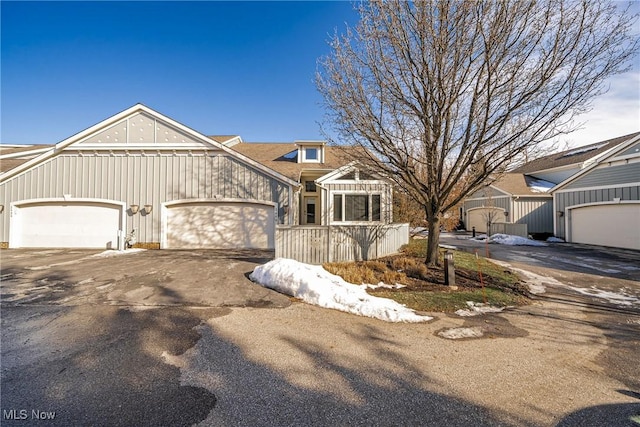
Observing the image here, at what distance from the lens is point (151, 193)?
39.1 feet

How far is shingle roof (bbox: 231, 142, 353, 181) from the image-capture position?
1386cm

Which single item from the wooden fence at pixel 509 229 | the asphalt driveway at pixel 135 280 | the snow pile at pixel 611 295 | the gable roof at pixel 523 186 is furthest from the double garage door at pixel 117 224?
the gable roof at pixel 523 186

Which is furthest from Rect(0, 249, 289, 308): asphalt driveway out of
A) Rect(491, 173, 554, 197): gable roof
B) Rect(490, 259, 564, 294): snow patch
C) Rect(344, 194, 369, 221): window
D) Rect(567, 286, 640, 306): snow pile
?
Rect(491, 173, 554, 197): gable roof

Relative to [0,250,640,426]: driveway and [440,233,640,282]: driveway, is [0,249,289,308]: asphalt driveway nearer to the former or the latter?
[0,250,640,426]: driveway

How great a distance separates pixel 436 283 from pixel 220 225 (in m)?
9.39

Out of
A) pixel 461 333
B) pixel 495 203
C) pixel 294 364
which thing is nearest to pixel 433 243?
pixel 461 333

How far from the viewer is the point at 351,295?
533cm

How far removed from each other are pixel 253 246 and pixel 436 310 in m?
8.61

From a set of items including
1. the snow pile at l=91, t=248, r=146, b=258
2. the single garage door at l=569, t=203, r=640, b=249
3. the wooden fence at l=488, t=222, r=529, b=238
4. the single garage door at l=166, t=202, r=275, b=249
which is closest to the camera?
the snow pile at l=91, t=248, r=146, b=258

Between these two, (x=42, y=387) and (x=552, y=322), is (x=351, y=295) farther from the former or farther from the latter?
(x=42, y=387)

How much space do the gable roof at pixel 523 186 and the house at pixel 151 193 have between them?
45.8 feet

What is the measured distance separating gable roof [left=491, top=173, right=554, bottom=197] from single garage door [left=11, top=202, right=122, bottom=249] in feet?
79.2

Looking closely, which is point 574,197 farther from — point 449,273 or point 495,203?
point 449,273

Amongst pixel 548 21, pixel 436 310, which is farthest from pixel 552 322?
pixel 548 21
